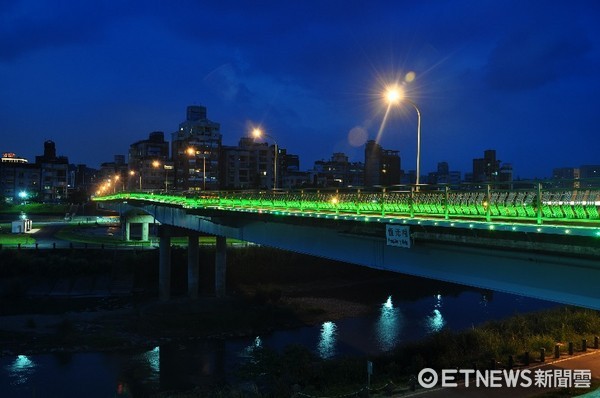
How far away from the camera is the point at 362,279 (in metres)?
66.1

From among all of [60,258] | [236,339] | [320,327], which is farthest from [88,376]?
[60,258]

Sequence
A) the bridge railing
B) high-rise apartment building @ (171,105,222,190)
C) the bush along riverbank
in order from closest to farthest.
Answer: the bridge railing
the bush along riverbank
high-rise apartment building @ (171,105,222,190)

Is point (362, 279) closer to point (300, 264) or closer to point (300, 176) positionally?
point (300, 264)

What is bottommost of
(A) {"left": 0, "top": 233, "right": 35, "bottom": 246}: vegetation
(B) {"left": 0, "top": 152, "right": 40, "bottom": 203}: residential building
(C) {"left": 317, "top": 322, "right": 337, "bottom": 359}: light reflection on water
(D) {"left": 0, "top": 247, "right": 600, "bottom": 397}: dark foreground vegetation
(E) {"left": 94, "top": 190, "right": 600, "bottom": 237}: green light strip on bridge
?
(C) {"left": 317, "top": 322, "right": 337, "bottom": 359}: light reflection on water

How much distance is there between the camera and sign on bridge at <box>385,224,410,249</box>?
19281mm

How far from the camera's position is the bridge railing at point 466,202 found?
14.7m

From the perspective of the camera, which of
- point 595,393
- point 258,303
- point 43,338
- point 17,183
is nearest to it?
point 595,393

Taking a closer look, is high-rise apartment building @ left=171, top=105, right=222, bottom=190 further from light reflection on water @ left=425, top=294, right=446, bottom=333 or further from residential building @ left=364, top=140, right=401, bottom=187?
light reflection on water @ left=425, top=294, right=446, bottom=333

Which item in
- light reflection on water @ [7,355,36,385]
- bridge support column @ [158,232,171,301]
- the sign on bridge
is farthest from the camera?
bridge support column @ [158,232,171,301]

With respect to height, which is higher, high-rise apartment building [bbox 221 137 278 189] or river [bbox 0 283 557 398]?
high-rise apartment building [bbox 221 137 278 189]

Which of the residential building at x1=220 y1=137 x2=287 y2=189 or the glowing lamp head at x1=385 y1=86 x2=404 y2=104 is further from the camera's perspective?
the residential building at x1=220 y1=137 x2=287 y2=189

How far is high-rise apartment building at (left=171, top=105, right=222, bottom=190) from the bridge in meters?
116

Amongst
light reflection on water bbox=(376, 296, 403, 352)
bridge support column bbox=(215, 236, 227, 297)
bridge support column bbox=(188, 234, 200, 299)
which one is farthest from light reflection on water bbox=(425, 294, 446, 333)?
bridge support column bbox=(188, 234, 200, 299)

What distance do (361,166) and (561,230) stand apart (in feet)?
557
